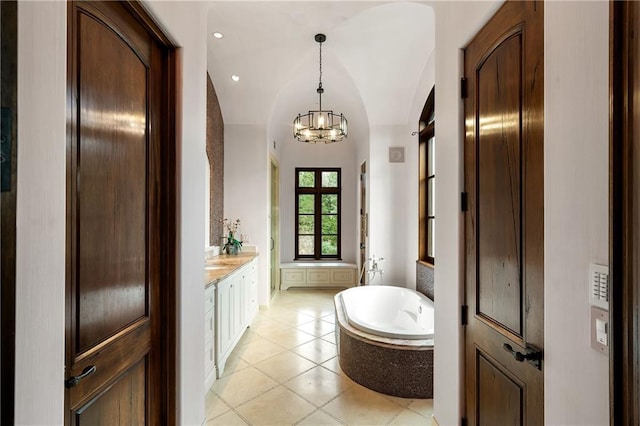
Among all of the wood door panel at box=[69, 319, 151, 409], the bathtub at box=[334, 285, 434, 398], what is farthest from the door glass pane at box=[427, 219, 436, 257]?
the wood door panel at box=[69, 319, 151, 409]

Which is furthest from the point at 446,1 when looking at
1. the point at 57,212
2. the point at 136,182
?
the point at 57,212

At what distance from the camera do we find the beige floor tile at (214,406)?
2279mm

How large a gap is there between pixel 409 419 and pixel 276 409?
3.17 feet

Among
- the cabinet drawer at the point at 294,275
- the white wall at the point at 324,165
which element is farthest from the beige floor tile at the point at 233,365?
the white wall at the point at 324,165

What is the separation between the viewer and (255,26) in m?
3.17

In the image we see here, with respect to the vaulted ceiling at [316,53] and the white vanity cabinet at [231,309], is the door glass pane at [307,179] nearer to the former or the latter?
the vaulted ceiling at [316,53]

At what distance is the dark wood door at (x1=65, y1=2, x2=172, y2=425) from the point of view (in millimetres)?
1031

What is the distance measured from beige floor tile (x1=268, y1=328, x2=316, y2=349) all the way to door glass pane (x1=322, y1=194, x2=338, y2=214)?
3.29m

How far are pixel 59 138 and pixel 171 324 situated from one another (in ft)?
3.65

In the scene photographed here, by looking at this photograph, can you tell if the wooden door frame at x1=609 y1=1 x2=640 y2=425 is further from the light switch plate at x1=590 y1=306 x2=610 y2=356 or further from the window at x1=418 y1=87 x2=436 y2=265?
the window at x1=418 y1=87 x2=436 y2=265

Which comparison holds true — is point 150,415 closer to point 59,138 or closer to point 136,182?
point 136,182

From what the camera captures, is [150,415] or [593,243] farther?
[150,415]

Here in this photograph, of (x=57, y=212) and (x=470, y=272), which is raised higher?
(x=57, y=212)

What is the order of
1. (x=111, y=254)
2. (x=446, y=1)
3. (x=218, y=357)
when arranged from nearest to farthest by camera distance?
(x=111, y=254), (x=446, y=1), (x=218, y=357)
